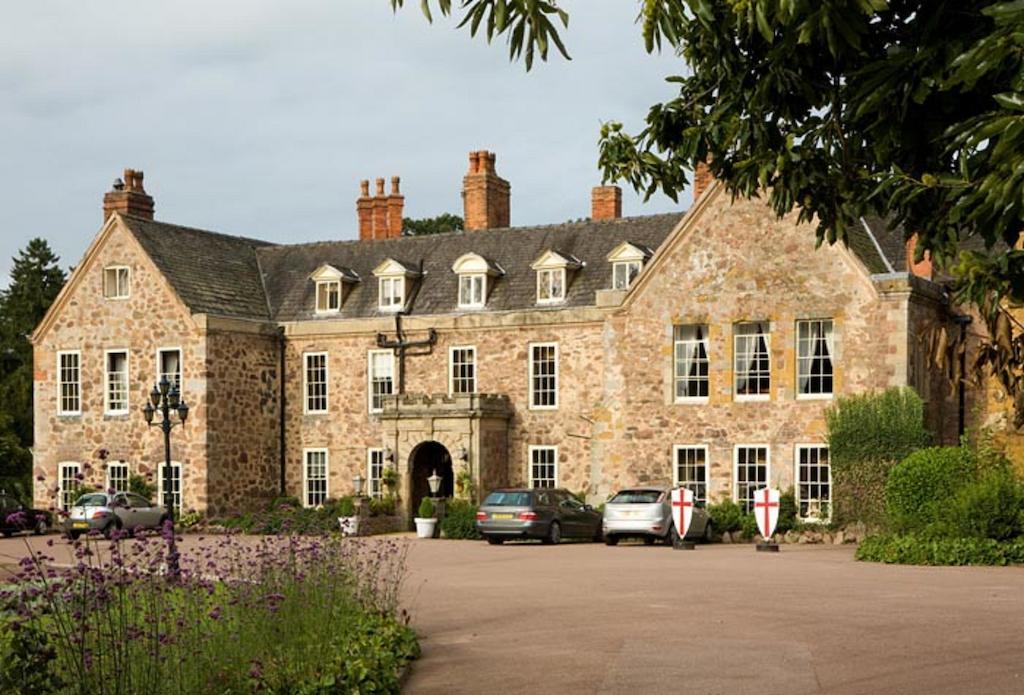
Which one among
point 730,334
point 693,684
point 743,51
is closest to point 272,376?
point 730,334

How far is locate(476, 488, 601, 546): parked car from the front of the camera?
3117 centimetres

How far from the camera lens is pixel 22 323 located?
60.0 meters

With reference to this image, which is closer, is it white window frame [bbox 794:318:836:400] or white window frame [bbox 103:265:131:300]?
white window frame [bbox 794:318:836:400]

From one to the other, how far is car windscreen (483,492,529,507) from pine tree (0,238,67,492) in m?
25.0

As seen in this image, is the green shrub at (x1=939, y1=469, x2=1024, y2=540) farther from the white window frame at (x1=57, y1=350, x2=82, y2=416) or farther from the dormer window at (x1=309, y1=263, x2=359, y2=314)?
the white window frame at (x1=57, y1=350, x2=82, y2=416)

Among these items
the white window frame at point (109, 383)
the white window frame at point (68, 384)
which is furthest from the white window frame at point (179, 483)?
the white window frame at point (68, 384)

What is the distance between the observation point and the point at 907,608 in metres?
16.5

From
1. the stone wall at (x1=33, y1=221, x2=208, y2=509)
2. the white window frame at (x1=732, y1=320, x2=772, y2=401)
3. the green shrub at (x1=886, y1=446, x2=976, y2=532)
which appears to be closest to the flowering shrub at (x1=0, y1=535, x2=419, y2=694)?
the green shrub at (x1=886, y1=446, x2=976, y2=532)

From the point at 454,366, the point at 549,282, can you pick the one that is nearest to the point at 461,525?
the point at 454,366

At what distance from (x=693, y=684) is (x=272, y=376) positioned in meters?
30.4

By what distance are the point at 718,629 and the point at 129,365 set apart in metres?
28.2

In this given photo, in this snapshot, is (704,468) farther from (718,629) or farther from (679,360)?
(718,629)

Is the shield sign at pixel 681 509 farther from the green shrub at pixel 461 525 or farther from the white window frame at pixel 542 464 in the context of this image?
the white window frame at pixel 542 464

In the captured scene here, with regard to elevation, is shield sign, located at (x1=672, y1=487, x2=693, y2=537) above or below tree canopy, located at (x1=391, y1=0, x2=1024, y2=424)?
below
